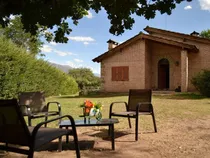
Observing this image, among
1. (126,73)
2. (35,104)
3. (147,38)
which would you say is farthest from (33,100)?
(126,73)

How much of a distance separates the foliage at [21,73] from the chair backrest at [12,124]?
890 cm

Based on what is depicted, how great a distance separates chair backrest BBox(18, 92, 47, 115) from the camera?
5748 millimetres

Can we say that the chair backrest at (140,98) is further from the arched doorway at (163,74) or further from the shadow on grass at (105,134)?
the arched doorway at (163,74)

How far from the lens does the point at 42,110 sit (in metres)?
6.02

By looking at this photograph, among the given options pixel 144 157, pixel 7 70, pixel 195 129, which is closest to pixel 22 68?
pixel 7 70

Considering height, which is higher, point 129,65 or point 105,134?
point 129,65

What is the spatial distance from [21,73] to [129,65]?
10.3 m

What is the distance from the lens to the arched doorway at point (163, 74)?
71.1 ft

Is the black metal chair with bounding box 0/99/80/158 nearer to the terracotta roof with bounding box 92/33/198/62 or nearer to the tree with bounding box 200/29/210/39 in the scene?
the terracotta roof with bounding box 92/33/198/62

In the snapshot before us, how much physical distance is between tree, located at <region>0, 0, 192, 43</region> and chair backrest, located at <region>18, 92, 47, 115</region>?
4.87 ft

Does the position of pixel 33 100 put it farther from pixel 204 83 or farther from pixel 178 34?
pixel 178 34

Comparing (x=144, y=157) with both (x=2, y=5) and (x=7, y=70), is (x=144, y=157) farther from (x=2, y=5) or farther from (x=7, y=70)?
(x=7, y=70)

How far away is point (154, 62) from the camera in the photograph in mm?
21766

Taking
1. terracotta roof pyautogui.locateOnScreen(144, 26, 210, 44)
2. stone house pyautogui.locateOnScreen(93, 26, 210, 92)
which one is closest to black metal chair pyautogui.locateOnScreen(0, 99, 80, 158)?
stone house pyautogui.locateOnScreen(93, 26, 210, 92)
